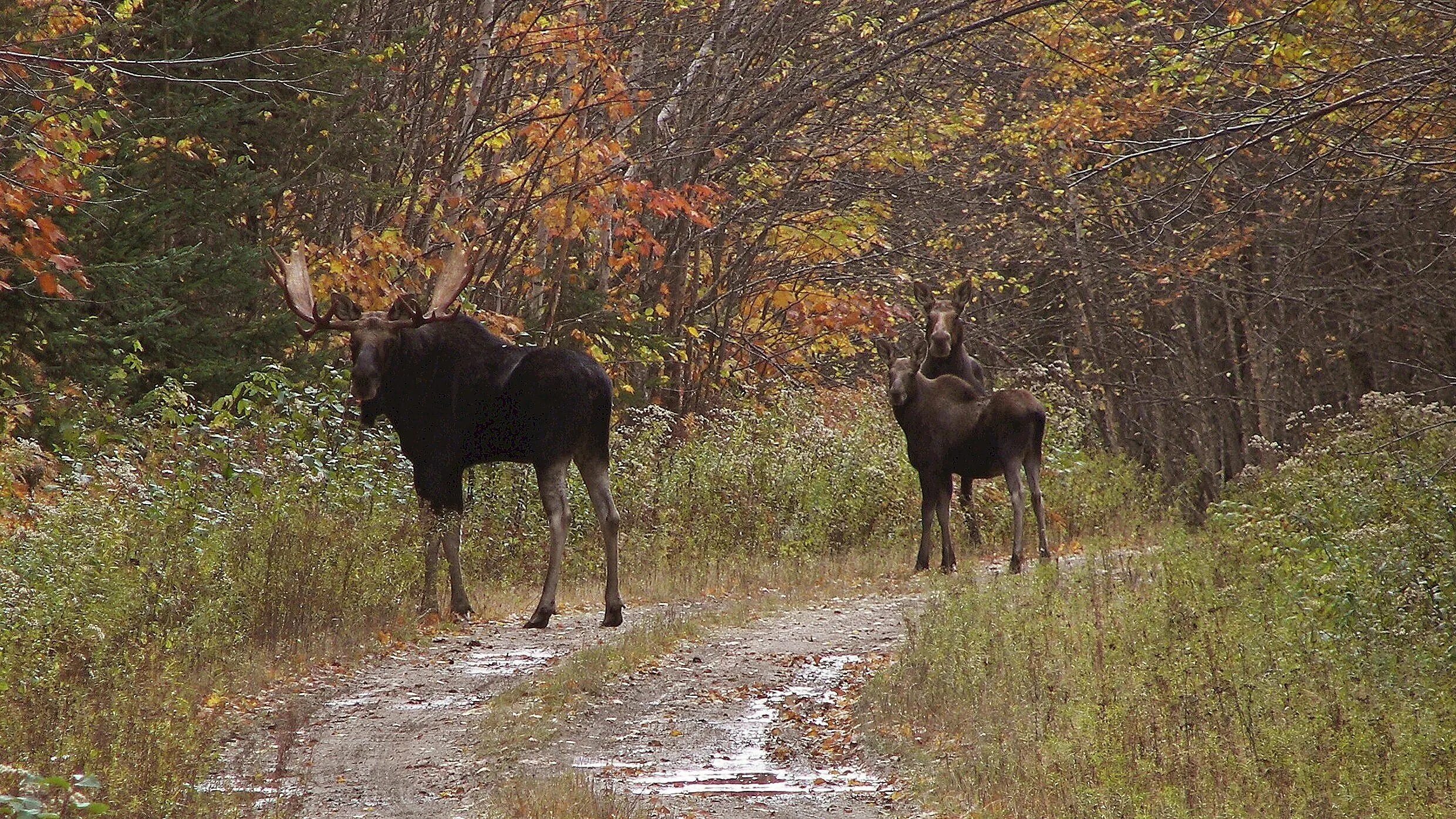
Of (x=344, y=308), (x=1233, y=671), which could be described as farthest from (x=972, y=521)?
(x=1233, y=671)

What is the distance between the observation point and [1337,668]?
8.44 metres

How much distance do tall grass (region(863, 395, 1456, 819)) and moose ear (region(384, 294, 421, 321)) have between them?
4.31 meters

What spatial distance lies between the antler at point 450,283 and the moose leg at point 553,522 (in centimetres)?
141

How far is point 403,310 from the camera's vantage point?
40.3ft

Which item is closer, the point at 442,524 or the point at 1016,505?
the point at 442,524

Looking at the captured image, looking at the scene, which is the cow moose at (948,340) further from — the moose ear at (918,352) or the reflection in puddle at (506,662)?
the reflection in puddle at (506,662)

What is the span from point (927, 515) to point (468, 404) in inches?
237

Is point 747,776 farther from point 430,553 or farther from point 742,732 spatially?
point 430,553

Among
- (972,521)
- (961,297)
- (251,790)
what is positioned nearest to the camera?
(251,790)

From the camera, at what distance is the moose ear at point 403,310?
11992mm

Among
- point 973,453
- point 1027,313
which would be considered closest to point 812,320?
point 1027,313

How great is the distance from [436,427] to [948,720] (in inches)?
202

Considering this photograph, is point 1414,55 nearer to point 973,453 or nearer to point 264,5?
point 973,453

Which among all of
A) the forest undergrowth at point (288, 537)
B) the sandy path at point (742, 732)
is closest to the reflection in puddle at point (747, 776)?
the sandy path at point (742, 732)
